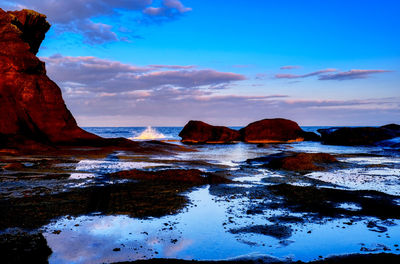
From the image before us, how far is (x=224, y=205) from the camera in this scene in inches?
328

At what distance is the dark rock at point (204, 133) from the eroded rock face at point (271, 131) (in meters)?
3.87

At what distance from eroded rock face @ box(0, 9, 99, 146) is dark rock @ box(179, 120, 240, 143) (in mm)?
25116

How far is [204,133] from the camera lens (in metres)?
50.4

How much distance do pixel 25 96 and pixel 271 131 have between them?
3976 cm

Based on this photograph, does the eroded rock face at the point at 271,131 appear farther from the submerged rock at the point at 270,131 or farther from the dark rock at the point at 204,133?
the dark rock at the point at 204,133

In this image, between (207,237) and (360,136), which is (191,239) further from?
(360,136)

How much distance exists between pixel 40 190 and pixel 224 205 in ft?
18.1

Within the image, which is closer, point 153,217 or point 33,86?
point 153,217

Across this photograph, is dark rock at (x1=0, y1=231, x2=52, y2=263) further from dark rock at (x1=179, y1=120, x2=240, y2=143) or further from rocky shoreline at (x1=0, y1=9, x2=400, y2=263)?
dark rock at (x1=179, y1=120, x2=240, y2=143)

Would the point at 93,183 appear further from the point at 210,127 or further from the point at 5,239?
the point at 210,127

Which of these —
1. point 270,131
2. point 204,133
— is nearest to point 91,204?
point 204,133

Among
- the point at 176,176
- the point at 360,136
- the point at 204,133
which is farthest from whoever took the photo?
the point at 204,133

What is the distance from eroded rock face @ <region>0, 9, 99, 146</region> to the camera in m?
23.0

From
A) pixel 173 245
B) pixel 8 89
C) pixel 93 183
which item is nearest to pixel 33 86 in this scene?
pixel 8 89
